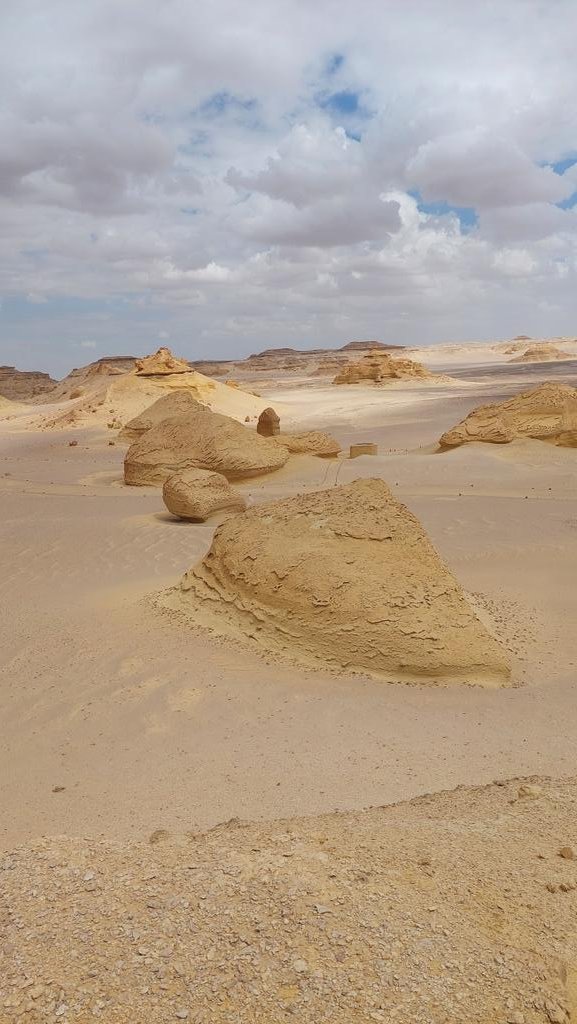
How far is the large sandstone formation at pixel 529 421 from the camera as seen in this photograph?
15.2 meters

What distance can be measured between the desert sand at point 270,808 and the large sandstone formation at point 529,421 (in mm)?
7104

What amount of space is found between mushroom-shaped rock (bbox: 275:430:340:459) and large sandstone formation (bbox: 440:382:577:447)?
241 cm

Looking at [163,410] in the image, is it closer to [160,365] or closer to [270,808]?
[160,365]

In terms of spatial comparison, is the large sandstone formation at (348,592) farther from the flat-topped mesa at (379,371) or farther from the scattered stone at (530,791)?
the flat-topped mesa at (379,371)

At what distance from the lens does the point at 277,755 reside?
147 inches

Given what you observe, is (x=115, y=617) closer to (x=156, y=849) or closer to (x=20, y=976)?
(x=156, y=849)

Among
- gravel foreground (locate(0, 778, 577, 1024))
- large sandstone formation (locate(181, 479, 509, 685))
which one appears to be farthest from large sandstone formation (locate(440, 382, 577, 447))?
gravel foreground (locate(0, 778, 577, 1024))

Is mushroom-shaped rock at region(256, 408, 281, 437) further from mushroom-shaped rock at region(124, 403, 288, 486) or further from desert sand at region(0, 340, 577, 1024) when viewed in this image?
desert sand at region(0, 340, 577, 1024)

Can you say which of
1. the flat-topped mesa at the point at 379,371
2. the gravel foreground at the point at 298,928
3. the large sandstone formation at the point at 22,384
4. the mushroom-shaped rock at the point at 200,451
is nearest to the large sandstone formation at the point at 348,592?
the gravel foreground at the point at 298,928

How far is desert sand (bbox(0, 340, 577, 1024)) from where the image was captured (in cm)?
188

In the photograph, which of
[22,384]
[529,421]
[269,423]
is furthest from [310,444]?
[22,384]

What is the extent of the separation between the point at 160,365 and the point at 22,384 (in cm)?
3429

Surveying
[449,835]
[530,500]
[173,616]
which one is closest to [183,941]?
[449,835]

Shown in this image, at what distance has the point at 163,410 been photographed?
17.8 m
